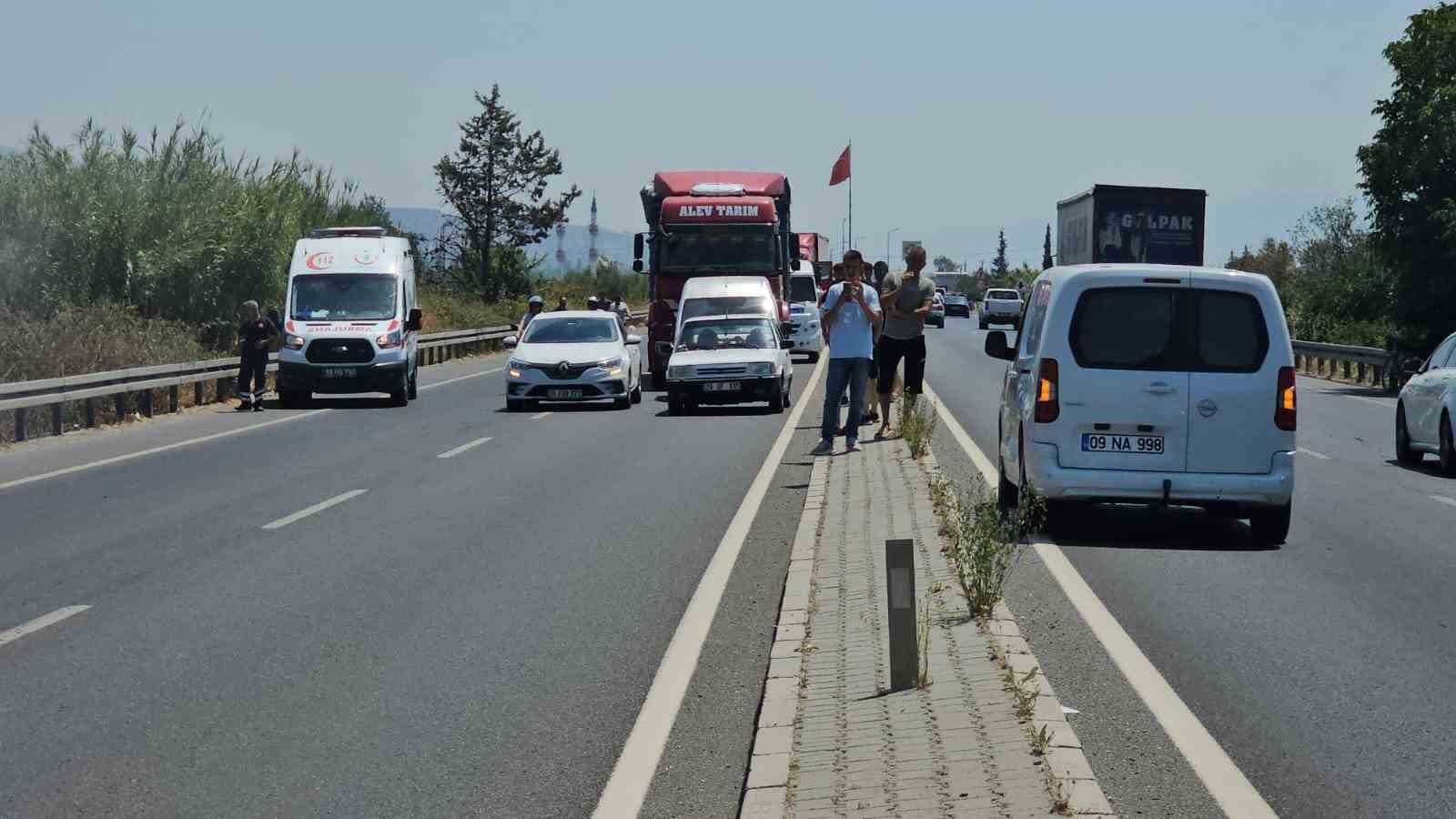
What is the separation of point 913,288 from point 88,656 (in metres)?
12.1

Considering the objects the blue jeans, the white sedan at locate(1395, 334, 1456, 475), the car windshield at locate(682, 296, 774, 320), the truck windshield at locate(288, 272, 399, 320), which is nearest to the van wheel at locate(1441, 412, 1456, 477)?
the white sedan at locate(1395, 334, 1456, 475)

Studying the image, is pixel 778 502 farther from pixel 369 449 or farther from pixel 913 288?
pixel 369 449

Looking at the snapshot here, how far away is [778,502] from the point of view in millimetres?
14781

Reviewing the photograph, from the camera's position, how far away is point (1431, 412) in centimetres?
1905

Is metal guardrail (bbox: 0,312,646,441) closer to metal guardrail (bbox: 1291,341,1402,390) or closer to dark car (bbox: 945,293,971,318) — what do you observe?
metal guardrail (bbox: 1291,341,1402,390)

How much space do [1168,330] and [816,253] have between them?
1958 inches

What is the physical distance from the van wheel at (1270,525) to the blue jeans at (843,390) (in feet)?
19.6

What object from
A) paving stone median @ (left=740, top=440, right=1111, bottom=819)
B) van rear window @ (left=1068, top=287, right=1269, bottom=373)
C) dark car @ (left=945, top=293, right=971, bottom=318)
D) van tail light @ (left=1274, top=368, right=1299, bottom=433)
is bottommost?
dark car @ (left=945, top=293, right=971, bottom=318)

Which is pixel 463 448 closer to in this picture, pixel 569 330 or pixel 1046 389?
pixel 569 330

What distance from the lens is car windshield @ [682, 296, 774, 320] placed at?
97.0 feet

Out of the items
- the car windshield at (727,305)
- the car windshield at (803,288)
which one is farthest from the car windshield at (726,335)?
the car windshield at (803,288)

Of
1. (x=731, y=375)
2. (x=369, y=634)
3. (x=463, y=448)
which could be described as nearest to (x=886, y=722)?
(x=369, y=634)

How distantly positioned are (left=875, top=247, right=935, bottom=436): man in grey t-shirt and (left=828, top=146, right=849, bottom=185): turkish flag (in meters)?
41.9

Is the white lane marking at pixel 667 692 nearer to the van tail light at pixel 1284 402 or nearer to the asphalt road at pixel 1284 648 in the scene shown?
the asphalt road at pixel 1284 648
